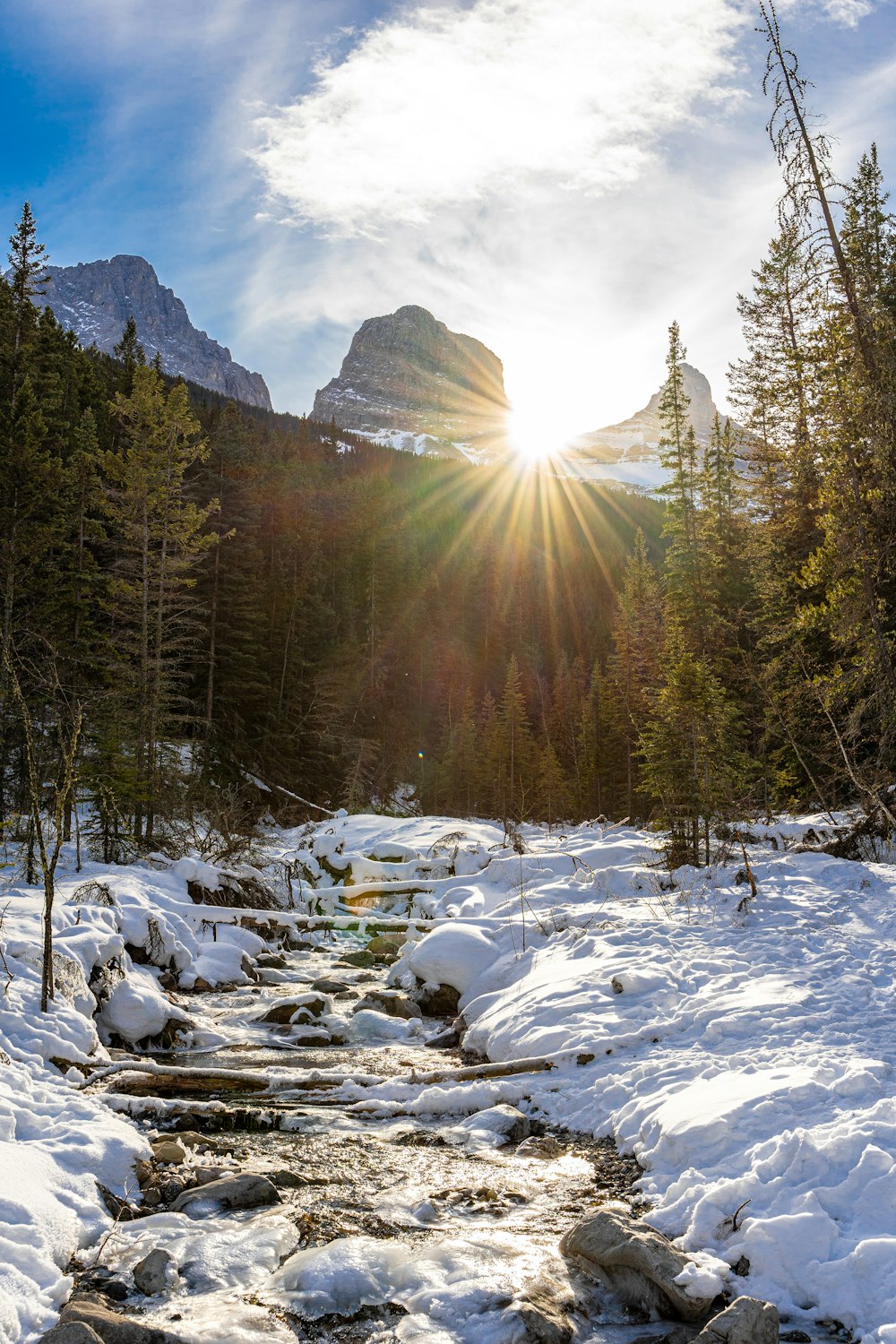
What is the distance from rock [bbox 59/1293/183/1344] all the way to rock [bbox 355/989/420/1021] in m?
8.01

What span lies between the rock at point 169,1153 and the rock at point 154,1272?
1538 mm

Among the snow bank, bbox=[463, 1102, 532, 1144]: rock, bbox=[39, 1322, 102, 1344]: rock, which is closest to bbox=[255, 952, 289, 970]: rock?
the snow bank

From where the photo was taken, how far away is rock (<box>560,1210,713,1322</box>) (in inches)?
181

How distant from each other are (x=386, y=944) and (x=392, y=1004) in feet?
18.1

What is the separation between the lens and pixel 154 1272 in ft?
16.1

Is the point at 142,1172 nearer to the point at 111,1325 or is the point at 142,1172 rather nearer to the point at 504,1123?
the point at 111,1325

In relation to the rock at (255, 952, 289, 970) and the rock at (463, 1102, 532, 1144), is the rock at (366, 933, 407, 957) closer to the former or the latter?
the rock at (255, 952, 289, 970)

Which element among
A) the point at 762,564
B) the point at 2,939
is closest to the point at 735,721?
the point at 762,564

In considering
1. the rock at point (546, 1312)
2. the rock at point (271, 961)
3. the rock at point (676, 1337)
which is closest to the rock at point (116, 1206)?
the rock at point (546, 1312)

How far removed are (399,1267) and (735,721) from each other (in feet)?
68.6

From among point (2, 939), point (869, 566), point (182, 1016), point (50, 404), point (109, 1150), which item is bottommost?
point (182, 1016)

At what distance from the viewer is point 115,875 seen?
14.5 metres

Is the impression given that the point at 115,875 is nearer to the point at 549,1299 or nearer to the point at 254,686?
the point at 549,1299

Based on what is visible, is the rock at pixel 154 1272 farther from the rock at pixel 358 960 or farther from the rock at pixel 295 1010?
the rock at pixel 358 960
